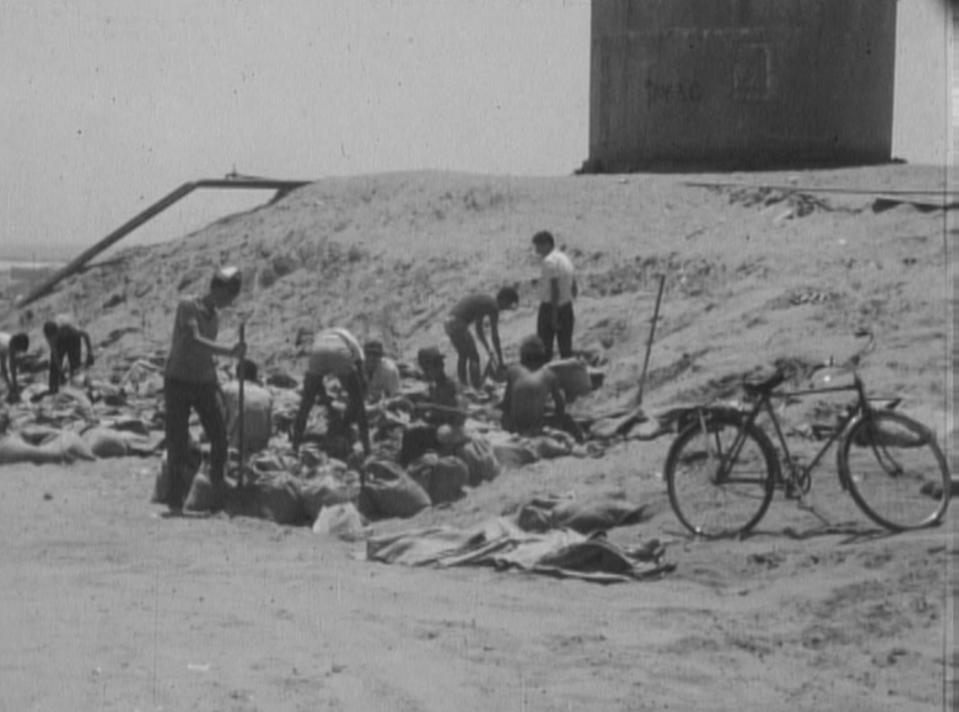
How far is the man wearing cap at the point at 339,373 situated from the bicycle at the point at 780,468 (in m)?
3.54

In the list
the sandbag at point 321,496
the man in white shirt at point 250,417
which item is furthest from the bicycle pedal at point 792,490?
the man in white shirt at point 250,417

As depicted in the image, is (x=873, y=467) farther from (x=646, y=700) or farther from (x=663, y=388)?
(x=663, y=388)

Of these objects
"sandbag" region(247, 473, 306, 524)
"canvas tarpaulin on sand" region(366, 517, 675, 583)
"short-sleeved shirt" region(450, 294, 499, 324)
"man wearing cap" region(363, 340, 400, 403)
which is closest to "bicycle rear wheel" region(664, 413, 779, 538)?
"canvas tarpaulin on sand" region(366, 517, 675, 583)

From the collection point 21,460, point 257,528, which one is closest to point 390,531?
point 257,528

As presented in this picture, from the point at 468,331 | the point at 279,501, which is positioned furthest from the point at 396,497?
the point at 468,331

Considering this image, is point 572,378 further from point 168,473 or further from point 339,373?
point 168,473

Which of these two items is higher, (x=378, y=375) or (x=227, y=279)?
(x=227, y=279)

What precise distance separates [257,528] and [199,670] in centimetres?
470

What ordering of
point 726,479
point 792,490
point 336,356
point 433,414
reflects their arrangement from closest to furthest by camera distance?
point 726,479 < point 792,490 < point 433,414 < point 336,356

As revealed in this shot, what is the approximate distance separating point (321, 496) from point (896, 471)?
383 centimetres

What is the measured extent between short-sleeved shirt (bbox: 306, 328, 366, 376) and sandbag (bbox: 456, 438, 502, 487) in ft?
3.56

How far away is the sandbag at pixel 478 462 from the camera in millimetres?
14953

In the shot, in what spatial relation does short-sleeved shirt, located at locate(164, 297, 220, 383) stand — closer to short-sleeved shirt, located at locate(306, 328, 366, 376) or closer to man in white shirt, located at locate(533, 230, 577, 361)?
short-sleeved shirt, located at locate(306, 328, 366, 376)

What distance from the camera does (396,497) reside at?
1434cm
